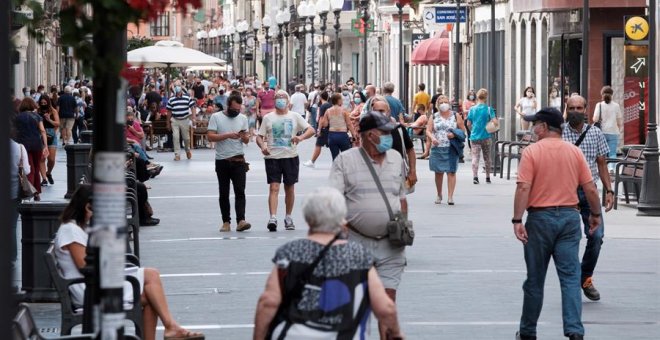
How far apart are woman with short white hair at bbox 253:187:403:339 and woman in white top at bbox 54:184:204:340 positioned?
3699 millimetres

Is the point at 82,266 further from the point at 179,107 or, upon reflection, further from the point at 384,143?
the point at 179,107

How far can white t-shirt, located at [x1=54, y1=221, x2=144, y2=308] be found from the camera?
427 inches

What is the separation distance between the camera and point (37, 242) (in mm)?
14305

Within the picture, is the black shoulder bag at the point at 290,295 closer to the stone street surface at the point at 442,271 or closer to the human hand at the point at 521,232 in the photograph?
the human hand at the point at 521,232

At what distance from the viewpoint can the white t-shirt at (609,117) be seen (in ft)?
102

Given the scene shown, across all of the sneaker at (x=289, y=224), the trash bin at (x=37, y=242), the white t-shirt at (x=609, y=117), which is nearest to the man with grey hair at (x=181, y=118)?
the white t-shirt at (x=609, y=117)

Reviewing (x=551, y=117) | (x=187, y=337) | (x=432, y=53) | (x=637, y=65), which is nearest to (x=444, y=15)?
(x=432, y=53)

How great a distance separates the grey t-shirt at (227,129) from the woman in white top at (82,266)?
969 cm

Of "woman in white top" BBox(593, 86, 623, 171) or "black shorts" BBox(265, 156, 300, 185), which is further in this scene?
"woman in white top" BBox(593, 86, 623, 171)

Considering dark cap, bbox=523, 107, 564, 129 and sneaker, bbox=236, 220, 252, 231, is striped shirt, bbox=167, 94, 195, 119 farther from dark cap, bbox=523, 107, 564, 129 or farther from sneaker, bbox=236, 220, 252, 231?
dark cap, bbox=523, 107, 564, 129

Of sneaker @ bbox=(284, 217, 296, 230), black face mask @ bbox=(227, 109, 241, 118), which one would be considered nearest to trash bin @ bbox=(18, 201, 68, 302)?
sneaker @ bbox=(284, 217, 296, 230)

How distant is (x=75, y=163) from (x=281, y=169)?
13.1 ft

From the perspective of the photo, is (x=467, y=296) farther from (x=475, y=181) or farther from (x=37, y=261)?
(x=475, y=181)

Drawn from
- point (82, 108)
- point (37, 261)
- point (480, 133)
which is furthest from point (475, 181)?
point (82, 108)
